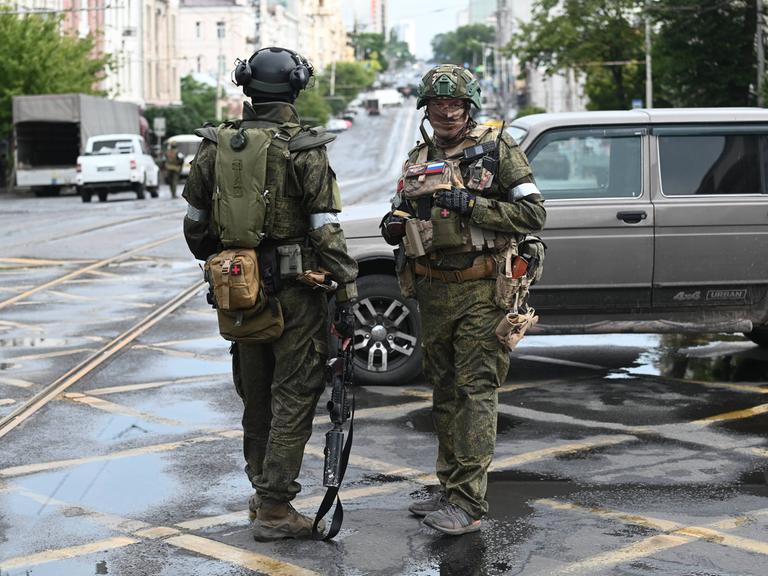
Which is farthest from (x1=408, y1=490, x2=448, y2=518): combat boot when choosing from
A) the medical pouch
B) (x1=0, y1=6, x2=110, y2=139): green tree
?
(x1=0, y1=6, x2=110, y2=139): green tree

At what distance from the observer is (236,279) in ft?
18.0

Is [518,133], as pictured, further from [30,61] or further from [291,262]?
[30,61]

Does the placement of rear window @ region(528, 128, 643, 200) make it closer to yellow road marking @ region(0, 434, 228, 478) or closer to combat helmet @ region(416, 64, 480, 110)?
yellow road marking @ region(0, 434, 228, 478)

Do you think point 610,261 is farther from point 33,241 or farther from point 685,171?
point 33,241

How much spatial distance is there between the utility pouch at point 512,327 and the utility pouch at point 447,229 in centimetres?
37

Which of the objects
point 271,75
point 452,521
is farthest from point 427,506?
point 271,75

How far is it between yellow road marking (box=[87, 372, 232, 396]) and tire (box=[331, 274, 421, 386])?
3.26 ft

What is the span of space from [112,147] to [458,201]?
35241 millimetres

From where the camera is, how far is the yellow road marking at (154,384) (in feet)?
29.9

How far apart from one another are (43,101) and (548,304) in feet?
121

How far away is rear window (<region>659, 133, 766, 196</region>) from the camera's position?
31.2 feet

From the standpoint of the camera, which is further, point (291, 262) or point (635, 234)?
point (635, 234)

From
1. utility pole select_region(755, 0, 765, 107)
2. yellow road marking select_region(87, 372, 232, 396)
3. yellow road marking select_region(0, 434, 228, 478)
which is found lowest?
yellow road marking select_region(0, 434, 228, 478)

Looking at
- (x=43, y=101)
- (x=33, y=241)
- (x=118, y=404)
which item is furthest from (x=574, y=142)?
(x=43, y=101)
